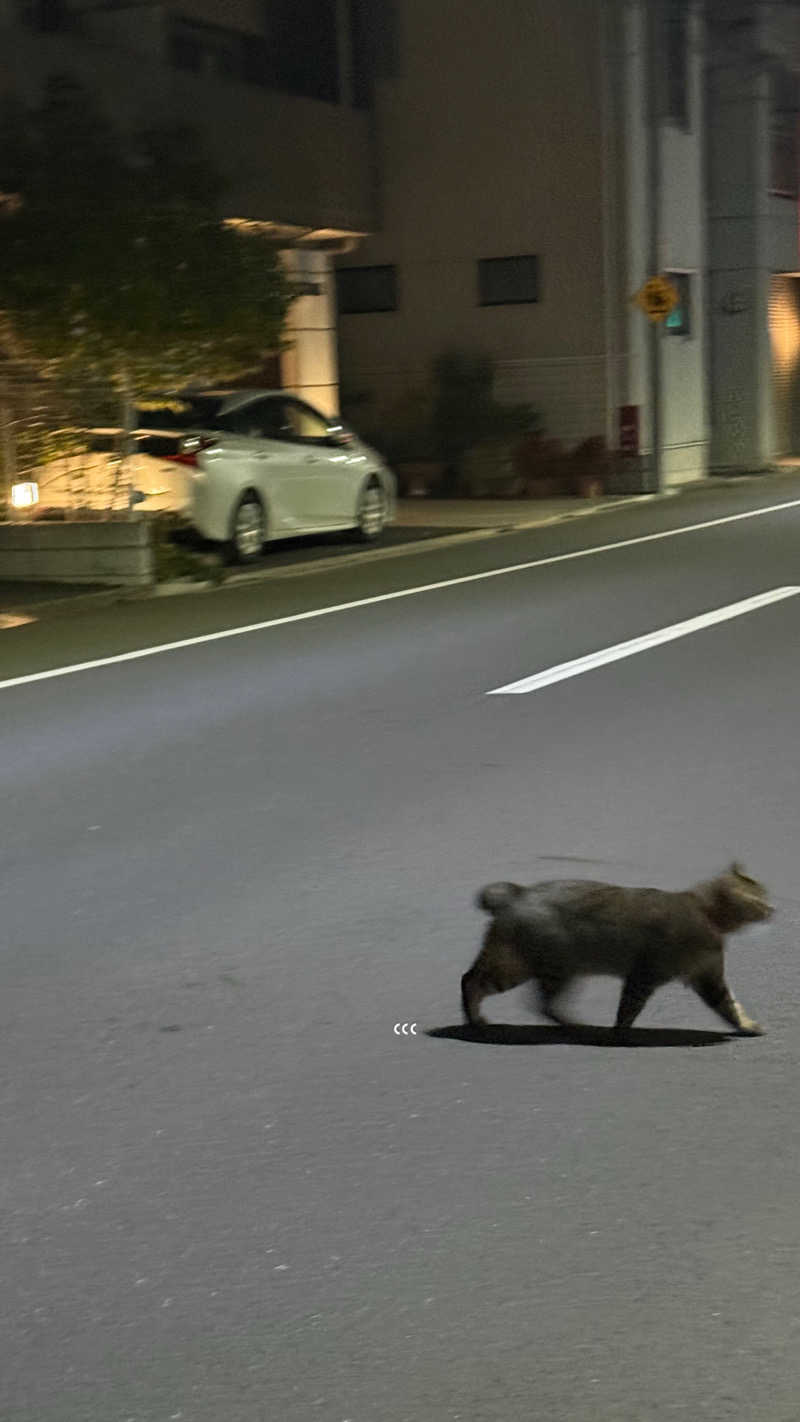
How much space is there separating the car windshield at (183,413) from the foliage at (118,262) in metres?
0.50

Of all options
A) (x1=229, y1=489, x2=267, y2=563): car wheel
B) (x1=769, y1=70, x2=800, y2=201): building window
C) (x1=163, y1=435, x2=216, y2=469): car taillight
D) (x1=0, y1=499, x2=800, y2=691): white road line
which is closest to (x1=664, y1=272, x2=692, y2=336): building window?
(x1=769, y1=70, x2=800, y2=201): building window

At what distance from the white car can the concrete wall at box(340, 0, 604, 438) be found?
10.9m

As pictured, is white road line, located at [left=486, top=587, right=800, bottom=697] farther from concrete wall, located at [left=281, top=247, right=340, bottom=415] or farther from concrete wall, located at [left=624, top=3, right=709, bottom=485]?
concrete wall, located at [left=624, top=3, right=709, bottom=485]

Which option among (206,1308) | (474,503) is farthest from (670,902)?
(474,503)

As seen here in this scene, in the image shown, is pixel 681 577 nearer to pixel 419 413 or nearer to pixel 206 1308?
pixel 206 1308

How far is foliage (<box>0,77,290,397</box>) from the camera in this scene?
57.7 feet

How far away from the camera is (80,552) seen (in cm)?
1772

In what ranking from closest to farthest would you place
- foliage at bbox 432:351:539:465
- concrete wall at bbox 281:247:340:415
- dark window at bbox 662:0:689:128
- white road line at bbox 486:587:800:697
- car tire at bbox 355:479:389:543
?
white road line at bbox 486:587:800:697 < car tire at bbox 355:479:389:543 < concrete wall at bbox 281:247:340:415 < foliage at bbox 432:351:539:465 < dark window at bbox 662:0:689:128

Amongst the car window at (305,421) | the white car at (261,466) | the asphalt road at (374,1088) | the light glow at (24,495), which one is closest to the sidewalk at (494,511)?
the white car at (261,466)

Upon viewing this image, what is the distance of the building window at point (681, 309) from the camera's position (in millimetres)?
33438

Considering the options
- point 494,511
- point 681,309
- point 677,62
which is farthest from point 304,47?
point 494,511

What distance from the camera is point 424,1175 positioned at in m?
4.43

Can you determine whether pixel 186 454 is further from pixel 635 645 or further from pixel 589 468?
pixel 589 468

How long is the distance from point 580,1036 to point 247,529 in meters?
14.2
